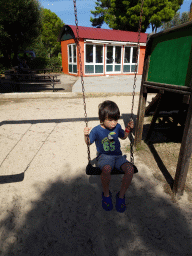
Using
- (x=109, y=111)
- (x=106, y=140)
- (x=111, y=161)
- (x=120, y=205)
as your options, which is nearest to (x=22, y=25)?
(x=109, y=111)

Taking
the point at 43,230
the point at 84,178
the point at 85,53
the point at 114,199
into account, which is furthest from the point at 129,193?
the point at 85,53

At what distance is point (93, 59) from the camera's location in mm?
16438

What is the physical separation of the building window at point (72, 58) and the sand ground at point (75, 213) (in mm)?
14977

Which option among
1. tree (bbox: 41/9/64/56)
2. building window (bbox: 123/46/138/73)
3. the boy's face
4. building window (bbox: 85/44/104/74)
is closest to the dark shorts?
the boy's face

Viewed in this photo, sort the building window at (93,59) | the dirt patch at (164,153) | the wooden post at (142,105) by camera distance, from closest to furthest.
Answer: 1. the dirt patch at (164,153)
2. the wooden post at (142,105)
3. the building window at (93,59)

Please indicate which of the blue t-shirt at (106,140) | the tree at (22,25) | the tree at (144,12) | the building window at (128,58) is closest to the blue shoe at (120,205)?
Answer: the blue t-shirt at (106,140)

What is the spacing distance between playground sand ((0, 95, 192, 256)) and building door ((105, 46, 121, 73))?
1527 cm

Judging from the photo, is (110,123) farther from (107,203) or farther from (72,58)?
(72,58)

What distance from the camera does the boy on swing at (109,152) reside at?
2094 millimetres

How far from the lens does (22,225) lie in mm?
1956

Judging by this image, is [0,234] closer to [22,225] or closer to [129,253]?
[22,225]

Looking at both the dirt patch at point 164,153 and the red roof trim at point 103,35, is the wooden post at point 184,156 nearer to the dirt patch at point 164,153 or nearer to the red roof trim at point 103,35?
the dirt patch at point 164,153

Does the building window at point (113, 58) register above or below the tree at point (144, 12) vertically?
below

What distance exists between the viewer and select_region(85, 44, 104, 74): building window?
16328mm
